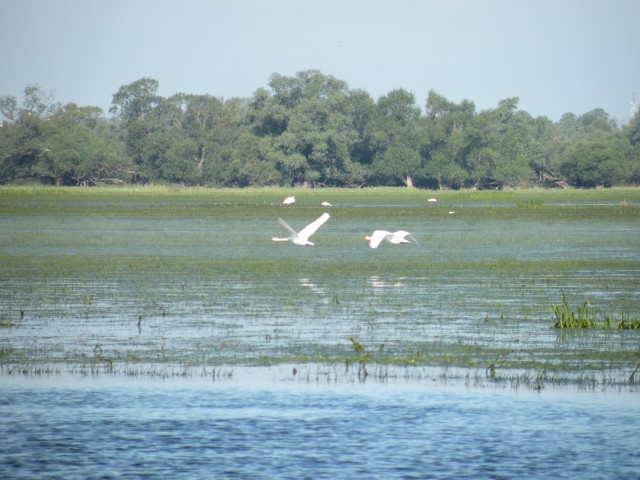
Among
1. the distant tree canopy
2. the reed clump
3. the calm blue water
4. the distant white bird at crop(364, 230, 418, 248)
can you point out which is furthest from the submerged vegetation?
the distant tree canopy

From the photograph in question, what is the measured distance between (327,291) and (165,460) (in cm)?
1380

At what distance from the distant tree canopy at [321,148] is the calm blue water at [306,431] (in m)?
100

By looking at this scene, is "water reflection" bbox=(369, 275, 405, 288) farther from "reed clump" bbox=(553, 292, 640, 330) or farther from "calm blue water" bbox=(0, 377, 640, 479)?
"calm blue water" bbox=(0, 377, 640, 479)

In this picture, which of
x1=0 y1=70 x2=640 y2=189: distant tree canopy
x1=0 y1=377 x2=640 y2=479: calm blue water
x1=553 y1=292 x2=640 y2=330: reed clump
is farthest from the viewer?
x1=0 y1=70 x2=640 y2=189: distant tree canopy

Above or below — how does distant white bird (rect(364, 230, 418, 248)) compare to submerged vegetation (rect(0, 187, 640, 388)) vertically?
above

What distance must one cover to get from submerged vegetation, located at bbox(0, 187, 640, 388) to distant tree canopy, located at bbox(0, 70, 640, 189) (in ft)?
234

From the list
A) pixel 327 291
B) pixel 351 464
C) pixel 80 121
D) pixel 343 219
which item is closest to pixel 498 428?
pixel 351 464

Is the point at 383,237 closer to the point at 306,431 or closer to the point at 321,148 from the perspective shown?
the point at 306,431

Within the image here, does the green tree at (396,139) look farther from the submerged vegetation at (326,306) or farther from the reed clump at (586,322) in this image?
the reed clump at (586,322)

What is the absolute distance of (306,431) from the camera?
1359 centimetres

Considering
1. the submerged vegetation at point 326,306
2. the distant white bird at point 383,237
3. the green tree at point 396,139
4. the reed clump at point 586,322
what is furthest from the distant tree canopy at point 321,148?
the reed clump at point 586,322

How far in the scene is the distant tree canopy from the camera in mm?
118312

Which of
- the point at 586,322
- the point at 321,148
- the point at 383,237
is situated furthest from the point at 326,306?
the point at 321,148

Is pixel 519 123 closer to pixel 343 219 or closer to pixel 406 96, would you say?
pixel 406 96
